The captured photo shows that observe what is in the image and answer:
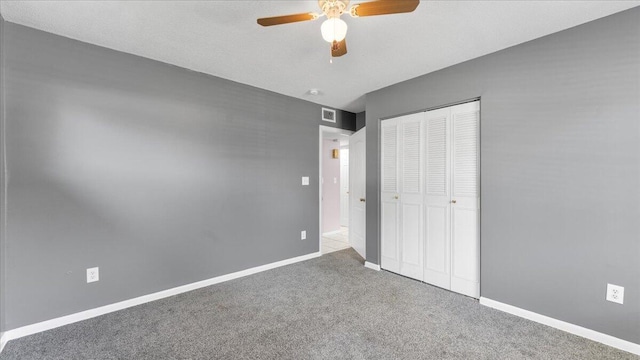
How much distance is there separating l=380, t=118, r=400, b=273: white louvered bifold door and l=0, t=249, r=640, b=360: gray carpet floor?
1.93 ft

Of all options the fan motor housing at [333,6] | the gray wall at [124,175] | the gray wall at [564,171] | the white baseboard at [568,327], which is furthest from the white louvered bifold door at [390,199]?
the fan motor housing at [333,6]

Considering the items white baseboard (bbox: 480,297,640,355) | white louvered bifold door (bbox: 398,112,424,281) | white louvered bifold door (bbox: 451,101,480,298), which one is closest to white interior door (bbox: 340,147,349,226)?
white louvered bifold door (bbox: 398,112,424,281)

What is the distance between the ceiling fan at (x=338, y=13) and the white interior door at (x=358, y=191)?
2337 mm

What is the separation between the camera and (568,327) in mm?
2141

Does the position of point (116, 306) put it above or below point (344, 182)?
below

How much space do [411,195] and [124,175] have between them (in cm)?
307

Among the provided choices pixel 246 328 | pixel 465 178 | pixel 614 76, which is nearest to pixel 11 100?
pixel 246 328

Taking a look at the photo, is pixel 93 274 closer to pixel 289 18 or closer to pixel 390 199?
pixel 289 18

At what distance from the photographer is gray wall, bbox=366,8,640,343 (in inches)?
76.0

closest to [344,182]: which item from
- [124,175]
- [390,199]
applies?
[390,199]

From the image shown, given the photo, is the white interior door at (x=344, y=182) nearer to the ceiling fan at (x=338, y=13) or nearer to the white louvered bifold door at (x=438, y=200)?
the white louvered bifold door at (x=438, y=200)

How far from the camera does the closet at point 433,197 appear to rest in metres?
2.76

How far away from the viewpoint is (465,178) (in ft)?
9.16

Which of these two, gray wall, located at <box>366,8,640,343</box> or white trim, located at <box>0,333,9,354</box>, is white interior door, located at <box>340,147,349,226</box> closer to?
gray wall, located at <box>366,8,640,343</box>
